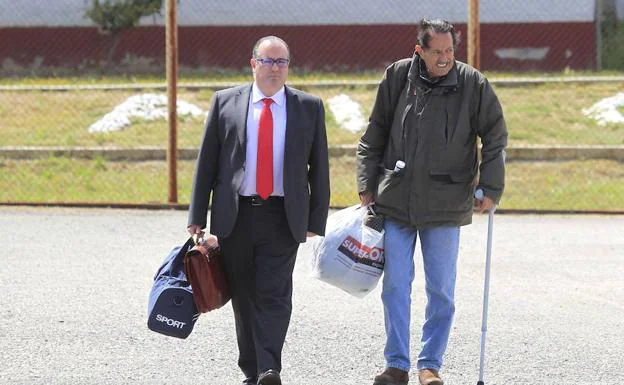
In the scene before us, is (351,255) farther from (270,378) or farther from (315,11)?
(315,11)

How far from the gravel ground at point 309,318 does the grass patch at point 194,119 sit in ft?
17.0

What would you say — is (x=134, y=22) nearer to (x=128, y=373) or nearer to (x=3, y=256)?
(x=3, y=256)

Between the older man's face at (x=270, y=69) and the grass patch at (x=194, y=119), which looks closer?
the older man's face at (x=270, y=69)

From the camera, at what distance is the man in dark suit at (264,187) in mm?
6324

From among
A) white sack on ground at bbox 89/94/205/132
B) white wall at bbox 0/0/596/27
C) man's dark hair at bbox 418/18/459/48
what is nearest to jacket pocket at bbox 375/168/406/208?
man's dark hair at bbox 418/18/459/48

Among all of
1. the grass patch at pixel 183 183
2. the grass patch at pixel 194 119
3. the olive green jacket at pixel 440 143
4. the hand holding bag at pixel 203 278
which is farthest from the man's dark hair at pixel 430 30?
the grass patch at pixel 194 119

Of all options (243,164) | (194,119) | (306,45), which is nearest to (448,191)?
(243,164)

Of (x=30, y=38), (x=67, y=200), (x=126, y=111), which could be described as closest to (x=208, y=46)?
(x=30, y=38)

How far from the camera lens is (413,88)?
6520mm

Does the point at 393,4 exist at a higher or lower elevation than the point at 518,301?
higher

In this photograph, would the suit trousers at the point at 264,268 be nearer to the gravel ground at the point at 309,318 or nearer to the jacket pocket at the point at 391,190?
the gravel ground at the point at 309,318

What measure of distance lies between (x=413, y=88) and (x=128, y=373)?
6.63 ft

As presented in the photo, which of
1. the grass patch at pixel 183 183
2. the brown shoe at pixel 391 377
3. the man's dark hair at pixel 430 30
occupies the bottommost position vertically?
the grass patch at pixel 183 183

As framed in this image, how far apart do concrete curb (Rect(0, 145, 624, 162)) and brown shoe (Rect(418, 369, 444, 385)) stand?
29.0 ft
